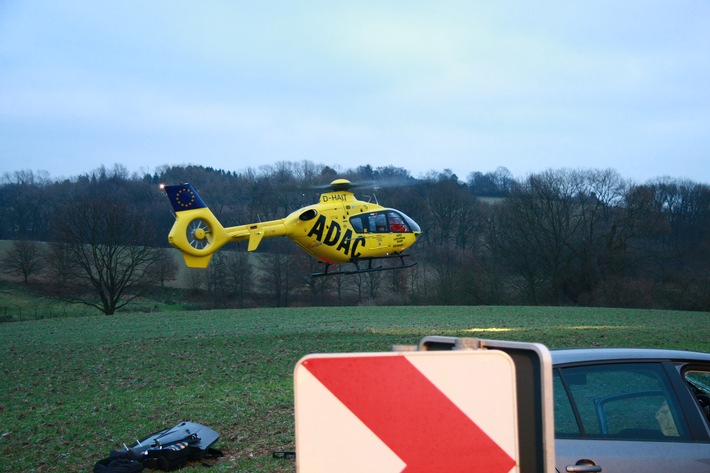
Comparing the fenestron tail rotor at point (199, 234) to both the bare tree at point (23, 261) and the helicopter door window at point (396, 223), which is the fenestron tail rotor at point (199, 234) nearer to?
the helicopter door window at point (396, 223)

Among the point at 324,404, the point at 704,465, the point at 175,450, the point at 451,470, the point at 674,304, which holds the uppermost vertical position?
the point at 324,404

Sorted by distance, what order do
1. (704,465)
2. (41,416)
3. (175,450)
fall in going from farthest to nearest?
(41,416) < (175,450) < (704,465)

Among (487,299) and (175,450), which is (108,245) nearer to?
(487,299)

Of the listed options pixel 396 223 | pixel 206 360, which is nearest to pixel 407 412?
pixel 396 223

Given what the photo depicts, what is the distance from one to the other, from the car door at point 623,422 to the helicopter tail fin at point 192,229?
14.2 m

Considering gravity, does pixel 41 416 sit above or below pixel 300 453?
below

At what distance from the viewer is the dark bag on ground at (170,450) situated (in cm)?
907

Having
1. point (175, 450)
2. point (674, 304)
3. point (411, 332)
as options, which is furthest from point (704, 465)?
point (674, 304)

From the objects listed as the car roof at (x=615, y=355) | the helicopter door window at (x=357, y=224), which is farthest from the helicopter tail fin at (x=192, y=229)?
the car roof at (x=615, y=355)

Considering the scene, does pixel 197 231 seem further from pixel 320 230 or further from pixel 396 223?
pixel 396 223

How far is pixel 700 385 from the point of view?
548cm

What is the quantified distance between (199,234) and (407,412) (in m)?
16.7

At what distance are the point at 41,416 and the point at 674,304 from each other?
45.5 metres

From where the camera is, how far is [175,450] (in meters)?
9.33
